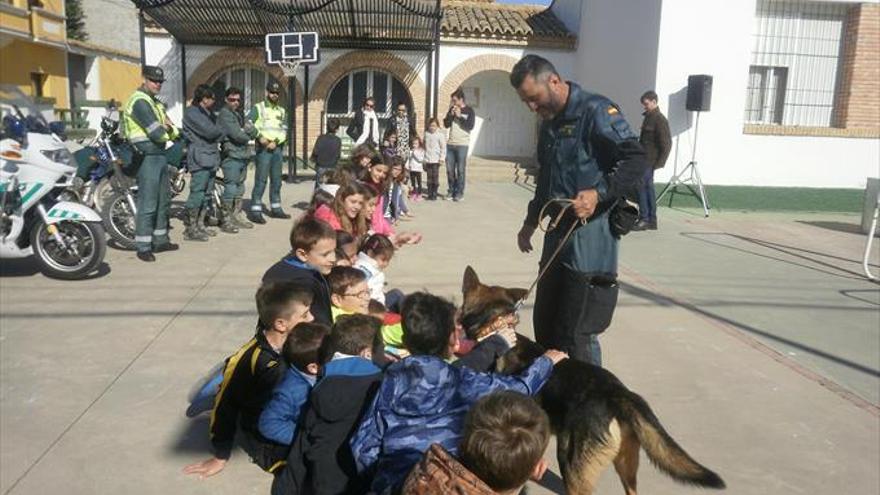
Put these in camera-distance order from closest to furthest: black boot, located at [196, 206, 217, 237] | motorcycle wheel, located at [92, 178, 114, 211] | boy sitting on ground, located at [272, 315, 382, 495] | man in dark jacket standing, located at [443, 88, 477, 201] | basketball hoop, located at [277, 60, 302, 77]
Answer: boy sitting on ground, located at [272, 315, 382, 495] < motorcycle wheel, located at [92, 178, 114, 211] < black boot, located at [196, 206, 217, 237] < basketball hoop, located at [277, 60, 302, 77] < man in dark jacket standing, located at [443, 88, 477, 201]

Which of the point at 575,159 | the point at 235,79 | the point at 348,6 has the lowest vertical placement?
the point at 575,159

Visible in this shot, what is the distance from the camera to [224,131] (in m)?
9.43

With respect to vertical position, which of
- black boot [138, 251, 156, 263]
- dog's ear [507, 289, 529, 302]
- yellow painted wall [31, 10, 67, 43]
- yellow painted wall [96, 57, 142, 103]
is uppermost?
yellow painted wall [31, 10, 67, 43]

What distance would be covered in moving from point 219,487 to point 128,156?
5542 mm

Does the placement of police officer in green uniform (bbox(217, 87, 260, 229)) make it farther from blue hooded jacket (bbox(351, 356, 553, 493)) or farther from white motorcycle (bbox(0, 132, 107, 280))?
blue hooded jacket (bbox(351, 356, 553, 493))

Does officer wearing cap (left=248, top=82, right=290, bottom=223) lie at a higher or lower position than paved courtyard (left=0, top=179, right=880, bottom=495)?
higher

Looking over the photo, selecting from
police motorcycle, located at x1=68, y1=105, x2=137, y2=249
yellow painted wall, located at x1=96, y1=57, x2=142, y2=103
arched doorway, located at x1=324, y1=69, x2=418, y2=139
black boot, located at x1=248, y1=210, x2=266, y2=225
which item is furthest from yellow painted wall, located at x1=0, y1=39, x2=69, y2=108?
police motorcycle, located at x1=68, y1=105, x2=137, y2=249

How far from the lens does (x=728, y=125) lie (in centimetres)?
1505

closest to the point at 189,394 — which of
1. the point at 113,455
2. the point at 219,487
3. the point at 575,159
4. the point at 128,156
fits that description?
the point at 113,455

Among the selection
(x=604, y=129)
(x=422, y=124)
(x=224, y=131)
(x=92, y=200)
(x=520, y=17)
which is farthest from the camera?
(x=520, y=17)

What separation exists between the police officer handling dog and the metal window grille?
43.0 feet

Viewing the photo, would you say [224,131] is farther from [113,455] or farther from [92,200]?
[113,455]

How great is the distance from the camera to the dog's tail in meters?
2.83

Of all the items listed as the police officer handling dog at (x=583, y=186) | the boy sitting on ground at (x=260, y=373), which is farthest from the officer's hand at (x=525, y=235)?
the boy sitting on ground at (x=260, y=373)
